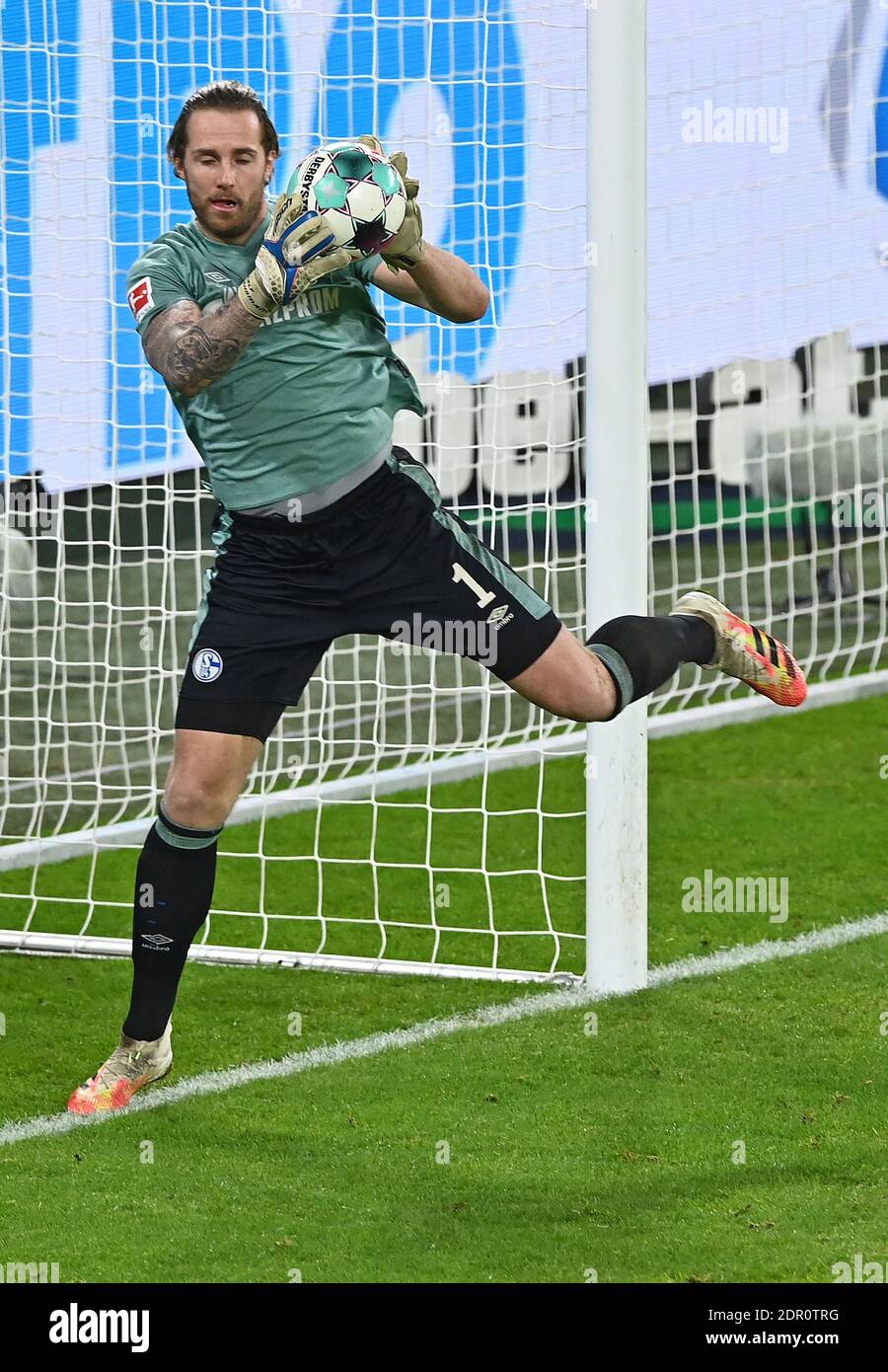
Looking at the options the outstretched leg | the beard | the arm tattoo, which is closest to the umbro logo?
the outstretched leg

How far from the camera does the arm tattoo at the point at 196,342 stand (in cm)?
347

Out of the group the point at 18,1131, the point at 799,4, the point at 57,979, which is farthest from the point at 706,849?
the point at 799,4

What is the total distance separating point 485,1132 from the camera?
3.83 meters

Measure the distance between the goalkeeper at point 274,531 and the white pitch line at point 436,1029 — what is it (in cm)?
11

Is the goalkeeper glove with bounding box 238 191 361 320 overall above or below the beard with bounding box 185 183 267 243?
below

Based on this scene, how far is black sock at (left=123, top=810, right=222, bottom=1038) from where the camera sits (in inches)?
154

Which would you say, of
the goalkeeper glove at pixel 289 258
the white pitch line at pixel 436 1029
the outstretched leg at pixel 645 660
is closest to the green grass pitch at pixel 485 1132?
the white pitch line at pixel 436 1029

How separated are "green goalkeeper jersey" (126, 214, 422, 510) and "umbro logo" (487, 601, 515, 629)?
0.41m

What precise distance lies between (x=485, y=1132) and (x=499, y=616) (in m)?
1.05

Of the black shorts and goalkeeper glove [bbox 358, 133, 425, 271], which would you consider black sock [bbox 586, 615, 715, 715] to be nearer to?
the black shorts

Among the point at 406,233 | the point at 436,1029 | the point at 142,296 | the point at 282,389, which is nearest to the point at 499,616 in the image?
the point at 282,389

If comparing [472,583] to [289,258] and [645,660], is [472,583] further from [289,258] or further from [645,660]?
[289,258]

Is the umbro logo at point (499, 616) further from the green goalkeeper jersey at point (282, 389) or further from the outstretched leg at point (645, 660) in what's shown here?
the green goalkeeper jersey at point (282, 389)
